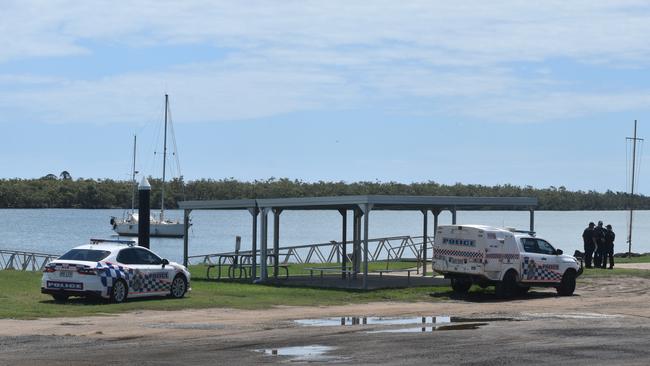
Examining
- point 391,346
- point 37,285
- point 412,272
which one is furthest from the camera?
point 412,272

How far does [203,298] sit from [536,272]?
8560 millimetres

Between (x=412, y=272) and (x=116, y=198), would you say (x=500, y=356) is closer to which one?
(x=412, y=272)

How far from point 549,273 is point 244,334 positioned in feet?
41.0

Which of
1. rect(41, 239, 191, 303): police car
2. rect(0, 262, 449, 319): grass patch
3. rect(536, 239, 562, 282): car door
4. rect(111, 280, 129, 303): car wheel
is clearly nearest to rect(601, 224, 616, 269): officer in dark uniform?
rect(536, 239, 562, 282): car door

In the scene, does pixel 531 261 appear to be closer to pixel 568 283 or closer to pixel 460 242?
pixel 568 283

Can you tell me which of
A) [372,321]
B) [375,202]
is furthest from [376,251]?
[372,321]

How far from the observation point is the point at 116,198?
134875mm

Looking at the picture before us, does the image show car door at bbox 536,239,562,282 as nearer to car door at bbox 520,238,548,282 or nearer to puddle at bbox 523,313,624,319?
car door at bbox 520,238,548,282

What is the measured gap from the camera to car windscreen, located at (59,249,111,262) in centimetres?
2494

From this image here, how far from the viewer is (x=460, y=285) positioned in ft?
99.0

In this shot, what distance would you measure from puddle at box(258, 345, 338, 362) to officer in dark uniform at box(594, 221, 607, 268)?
2247 cm

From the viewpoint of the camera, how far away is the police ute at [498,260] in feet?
94.2

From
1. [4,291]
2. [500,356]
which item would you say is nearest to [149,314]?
[4,291]

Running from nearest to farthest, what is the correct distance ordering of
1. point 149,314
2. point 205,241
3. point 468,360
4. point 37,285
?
point 468,360, point 149,314, point 37,285, point 205,241
